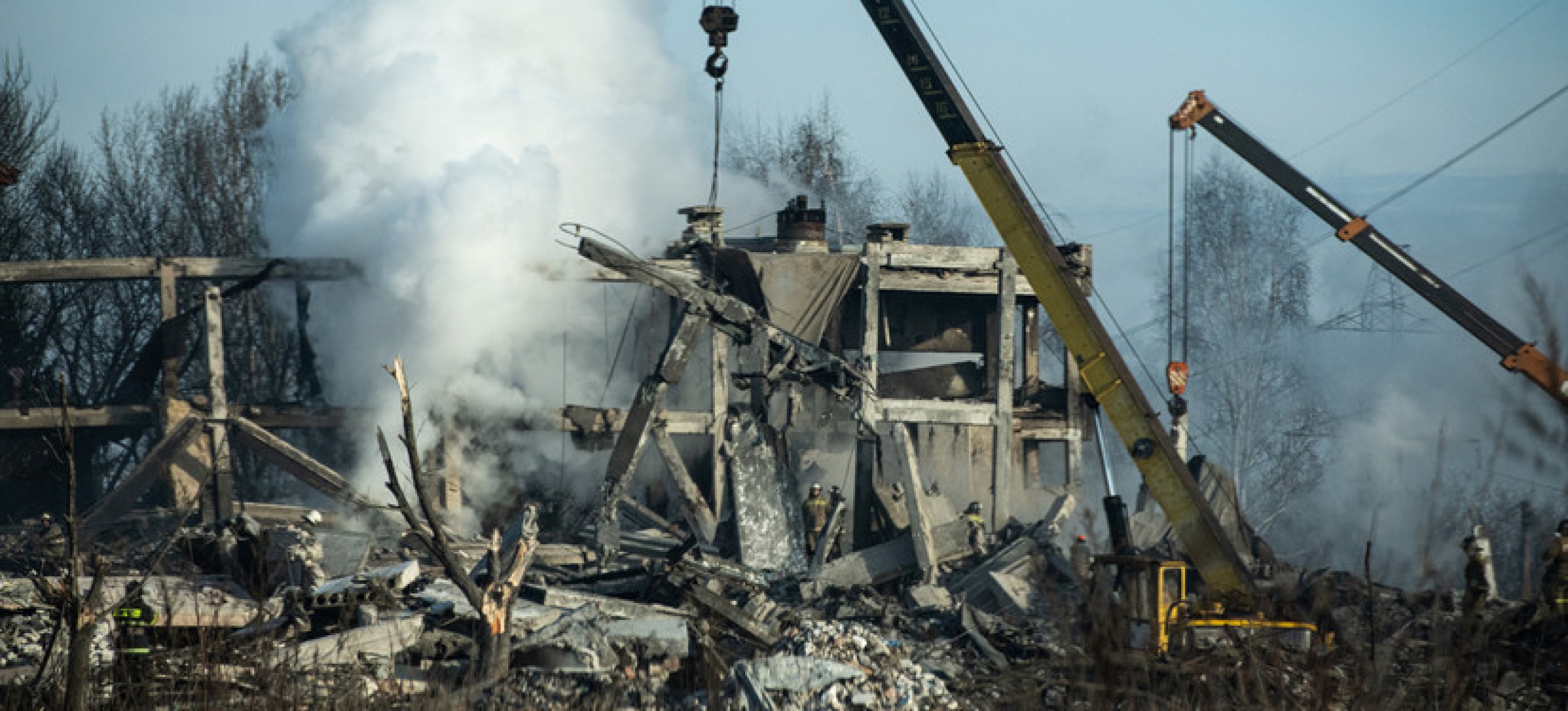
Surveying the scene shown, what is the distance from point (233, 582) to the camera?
1280cm

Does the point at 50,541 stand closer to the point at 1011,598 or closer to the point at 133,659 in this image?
the point at 133,659

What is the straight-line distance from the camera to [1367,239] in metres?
22.1

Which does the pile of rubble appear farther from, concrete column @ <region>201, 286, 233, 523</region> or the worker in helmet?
concrete column @ <region>201, 286, 233, 523</region>

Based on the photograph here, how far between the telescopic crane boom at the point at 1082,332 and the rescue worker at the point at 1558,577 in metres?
2.39

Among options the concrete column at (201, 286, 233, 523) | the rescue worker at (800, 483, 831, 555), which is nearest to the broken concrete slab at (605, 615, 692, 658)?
the rescue worker at (800, 483, 831, 555)

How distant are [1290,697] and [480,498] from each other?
48.1 ft

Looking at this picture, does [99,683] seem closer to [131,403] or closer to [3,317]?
[131,403]

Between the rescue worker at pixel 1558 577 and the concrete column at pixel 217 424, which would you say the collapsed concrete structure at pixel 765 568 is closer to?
the concrete column at pixel 217 424

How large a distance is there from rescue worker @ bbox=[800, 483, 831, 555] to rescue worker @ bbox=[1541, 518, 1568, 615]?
812 centimetres

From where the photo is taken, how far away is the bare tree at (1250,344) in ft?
129

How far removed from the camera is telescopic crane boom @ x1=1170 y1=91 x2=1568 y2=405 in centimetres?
2041

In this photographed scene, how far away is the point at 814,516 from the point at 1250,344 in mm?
28963

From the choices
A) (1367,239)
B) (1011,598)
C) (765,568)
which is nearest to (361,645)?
(1011,598)

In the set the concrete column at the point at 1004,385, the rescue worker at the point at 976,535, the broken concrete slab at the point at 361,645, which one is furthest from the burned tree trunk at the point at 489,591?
the concrete column at the point at 1004,385
